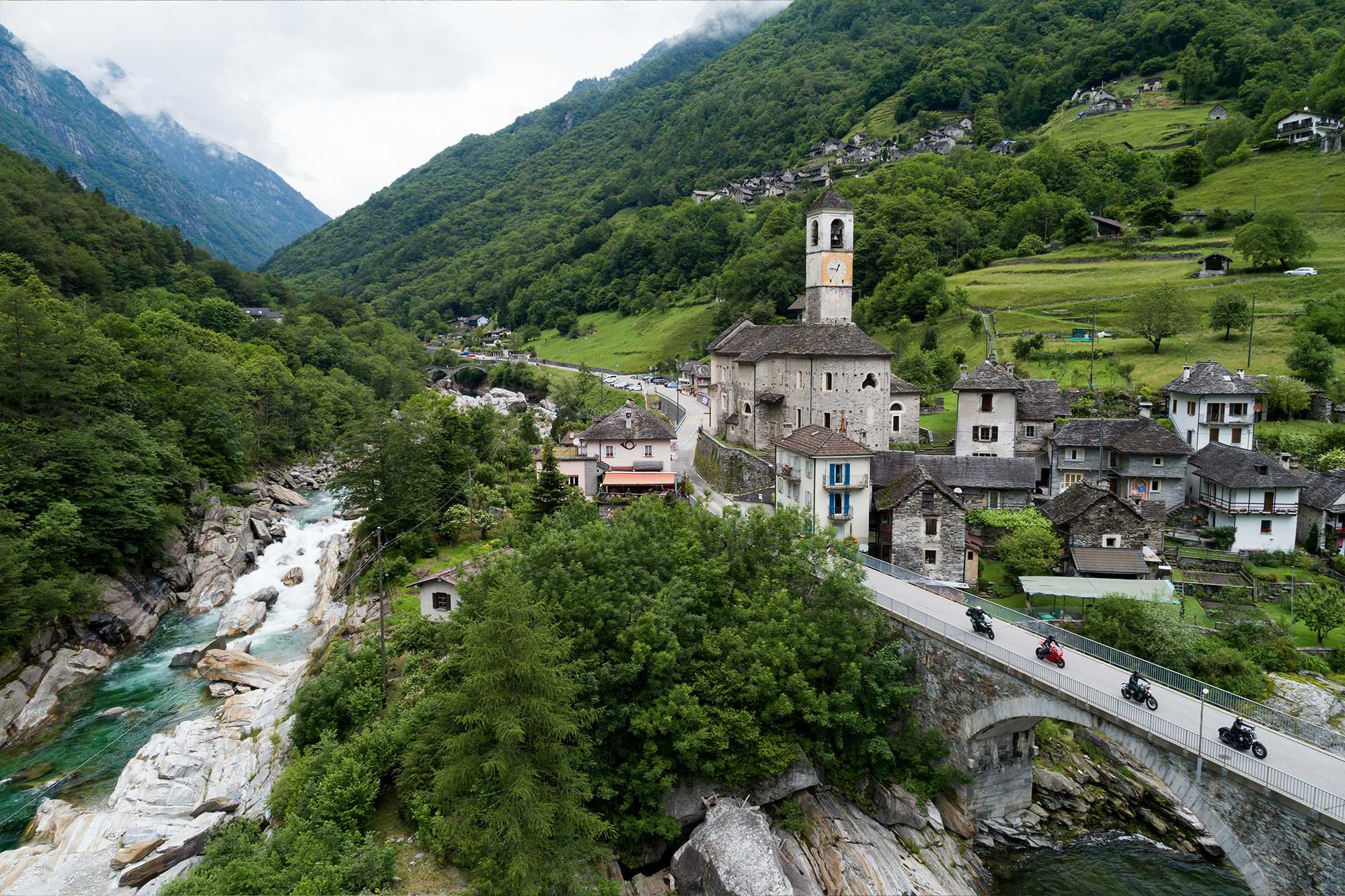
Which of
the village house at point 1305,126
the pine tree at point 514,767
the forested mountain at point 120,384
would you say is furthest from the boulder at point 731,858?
the village house at point 1305,126

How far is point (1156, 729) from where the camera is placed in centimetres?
1806

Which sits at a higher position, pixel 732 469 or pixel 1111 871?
pixel 732 469

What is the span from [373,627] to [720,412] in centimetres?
3083

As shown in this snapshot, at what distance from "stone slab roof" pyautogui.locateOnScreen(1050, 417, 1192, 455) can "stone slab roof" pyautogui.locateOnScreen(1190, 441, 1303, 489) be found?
4.54 feet

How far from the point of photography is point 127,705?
99.6 feet

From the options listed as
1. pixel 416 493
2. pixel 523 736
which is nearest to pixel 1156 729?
pixel 523 736

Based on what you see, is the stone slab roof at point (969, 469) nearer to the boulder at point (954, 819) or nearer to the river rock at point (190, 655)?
the boulder at point (954, 819)

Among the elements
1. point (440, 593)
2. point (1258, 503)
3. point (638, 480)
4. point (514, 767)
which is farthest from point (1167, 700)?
point (638, 480)

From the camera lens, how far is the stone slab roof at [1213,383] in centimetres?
4097

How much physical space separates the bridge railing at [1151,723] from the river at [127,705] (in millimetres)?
28156

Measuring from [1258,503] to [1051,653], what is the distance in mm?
23043

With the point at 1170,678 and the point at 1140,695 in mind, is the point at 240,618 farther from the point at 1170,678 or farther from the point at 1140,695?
the point at 1170,678

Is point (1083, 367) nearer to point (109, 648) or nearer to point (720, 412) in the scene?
point (720, 412)

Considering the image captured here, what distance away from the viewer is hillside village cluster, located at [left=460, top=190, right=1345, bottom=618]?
34906 mm
